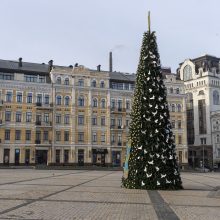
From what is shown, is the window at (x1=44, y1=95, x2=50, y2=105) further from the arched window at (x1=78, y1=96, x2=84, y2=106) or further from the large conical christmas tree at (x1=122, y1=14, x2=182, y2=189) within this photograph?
the large conical christmas tree at (x1=122, y1=14, x2=182, y2=189)

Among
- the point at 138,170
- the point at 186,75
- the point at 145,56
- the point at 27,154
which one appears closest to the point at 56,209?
the point at 138,170

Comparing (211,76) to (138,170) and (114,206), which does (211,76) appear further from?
(114,206)

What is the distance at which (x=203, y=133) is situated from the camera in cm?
8238

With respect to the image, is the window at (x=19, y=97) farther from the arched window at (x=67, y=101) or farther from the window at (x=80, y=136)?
the window at (x=80, y=136)

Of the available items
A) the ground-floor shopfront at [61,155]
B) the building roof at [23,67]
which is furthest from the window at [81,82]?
the ground-floor shopfront at [61,155]

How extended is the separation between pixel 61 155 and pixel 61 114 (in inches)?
281

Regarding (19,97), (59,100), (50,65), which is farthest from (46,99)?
(50,65)

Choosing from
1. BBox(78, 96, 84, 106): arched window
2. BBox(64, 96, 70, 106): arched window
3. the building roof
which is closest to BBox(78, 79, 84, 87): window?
BBox(78, 96, 84, 106): arched window

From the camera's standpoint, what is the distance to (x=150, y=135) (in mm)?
20672

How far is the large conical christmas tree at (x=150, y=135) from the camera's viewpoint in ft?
66.0

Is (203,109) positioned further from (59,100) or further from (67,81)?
(59,100)

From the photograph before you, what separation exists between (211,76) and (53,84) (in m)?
37.0

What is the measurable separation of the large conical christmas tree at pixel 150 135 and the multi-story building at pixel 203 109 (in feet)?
196

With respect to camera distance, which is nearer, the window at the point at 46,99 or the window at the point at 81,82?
the window at the point at 46,99
